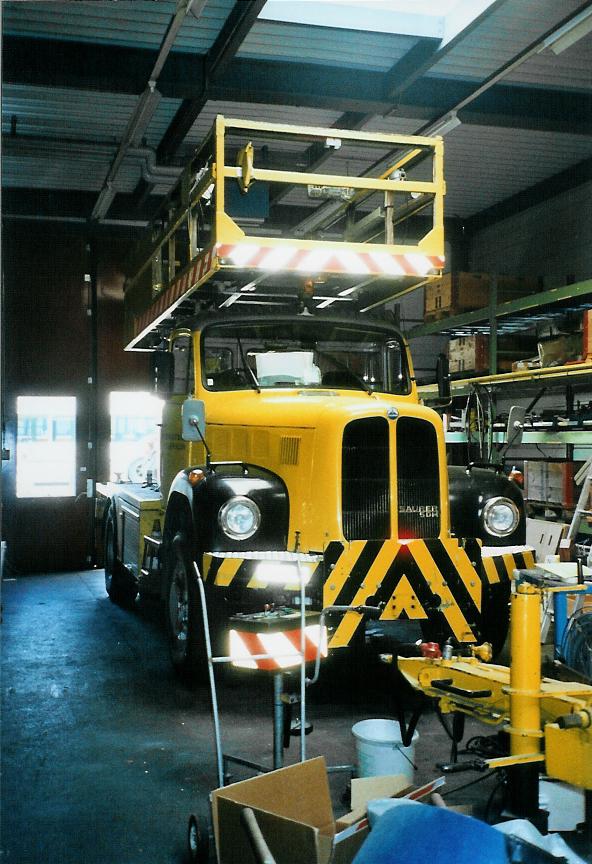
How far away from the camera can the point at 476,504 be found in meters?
5.28

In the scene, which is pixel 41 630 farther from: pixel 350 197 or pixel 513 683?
pixel 513 683

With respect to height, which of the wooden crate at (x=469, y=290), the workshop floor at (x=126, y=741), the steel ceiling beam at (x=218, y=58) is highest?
the steel ceiling beam at (x=218, y=58)

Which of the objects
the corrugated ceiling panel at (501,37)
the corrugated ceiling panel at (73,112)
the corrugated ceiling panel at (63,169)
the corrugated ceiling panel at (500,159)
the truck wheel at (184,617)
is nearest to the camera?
the truck wheel at (184,617)

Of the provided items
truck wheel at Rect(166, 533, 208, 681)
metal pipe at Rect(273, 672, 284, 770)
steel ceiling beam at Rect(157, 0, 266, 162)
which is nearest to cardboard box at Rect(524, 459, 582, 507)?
truck wheel at Rect(166, 533, 208, 681)

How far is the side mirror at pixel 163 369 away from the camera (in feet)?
19.3

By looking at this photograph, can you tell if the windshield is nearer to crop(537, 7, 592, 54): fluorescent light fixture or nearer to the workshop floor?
the workshop floor

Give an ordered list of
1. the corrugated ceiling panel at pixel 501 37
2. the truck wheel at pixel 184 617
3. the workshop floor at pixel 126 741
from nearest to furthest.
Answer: the workshop floor at pixel 126 741, the truck wheel at pixel 184 617, the corrugated ceiling panel at pixel 501 37

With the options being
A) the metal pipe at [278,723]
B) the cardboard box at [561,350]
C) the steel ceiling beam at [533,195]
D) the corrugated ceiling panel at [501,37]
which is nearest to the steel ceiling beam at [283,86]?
the corrugated ceiling panel at [501,37]

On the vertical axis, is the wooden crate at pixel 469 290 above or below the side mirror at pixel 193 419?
above

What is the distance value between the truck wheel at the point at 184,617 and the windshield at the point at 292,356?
1.21 meters

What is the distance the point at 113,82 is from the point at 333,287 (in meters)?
2.85

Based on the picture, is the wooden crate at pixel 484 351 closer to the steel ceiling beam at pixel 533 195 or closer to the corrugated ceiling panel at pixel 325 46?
the steel ceiling beam at pixel 533 195

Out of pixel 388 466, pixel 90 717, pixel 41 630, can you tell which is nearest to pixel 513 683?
pixel 388 466

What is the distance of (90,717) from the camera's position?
188 inches
